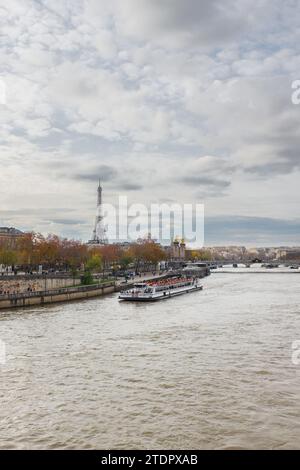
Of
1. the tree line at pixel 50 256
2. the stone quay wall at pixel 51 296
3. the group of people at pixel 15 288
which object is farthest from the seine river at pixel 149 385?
the tree line at pixel 50 256

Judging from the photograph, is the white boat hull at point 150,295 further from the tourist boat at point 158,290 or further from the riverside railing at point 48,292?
the riverside railing at point 48,292

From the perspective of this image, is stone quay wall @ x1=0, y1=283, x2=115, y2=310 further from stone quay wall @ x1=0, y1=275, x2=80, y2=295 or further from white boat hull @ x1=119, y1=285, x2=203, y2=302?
white boat hull @ x1=119, y1=285, x2=203, y2=302

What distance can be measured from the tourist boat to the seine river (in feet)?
47.3

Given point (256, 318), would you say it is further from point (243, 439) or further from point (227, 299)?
point (243, 439)

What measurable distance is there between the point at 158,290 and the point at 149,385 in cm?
3325

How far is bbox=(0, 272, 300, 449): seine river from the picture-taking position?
11.9 metres

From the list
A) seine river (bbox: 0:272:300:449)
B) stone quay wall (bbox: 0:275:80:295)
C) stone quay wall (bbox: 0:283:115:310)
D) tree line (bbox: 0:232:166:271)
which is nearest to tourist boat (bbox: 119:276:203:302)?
stone quay wall (bbox: 0:283:115:310)

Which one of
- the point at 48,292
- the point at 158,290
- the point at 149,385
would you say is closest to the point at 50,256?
the point at 158,290

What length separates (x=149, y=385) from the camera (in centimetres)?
1577

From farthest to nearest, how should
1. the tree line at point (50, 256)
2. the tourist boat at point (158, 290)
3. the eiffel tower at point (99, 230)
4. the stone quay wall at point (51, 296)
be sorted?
the eiffel tower at point (99, 230), the tree line at point (50, 256), the tourist boat at point (158, 290), the stone quay wall at point (51, 296)

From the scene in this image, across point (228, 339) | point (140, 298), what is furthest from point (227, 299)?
point (228, 339)

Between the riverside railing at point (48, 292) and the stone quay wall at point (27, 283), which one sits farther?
the stone quay wall at point (27, 283)

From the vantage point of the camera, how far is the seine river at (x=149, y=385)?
38.9ft

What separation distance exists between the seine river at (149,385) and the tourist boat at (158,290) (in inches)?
567
